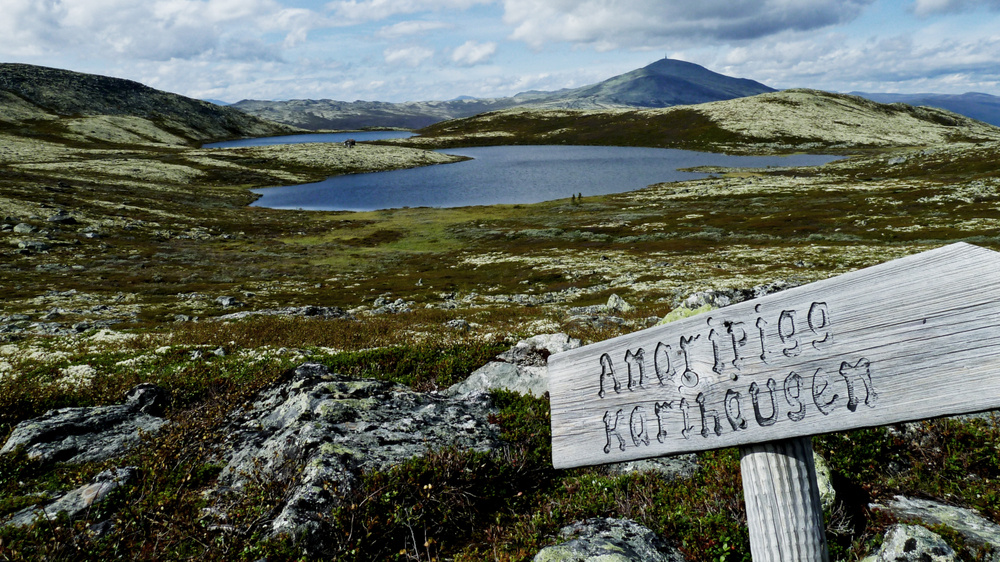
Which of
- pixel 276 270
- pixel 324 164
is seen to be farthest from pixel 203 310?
pixel 324 164

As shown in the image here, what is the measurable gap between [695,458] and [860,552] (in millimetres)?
2415

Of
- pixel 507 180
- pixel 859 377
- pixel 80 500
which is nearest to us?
pixel 859 377

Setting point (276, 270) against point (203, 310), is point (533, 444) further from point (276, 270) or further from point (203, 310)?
point (276, 270)

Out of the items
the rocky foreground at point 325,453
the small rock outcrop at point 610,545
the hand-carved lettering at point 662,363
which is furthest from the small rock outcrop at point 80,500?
the hand-carved lettering at point 662,363

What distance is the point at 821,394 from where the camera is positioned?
107 inches

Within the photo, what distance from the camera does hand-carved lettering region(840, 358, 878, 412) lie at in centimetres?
258

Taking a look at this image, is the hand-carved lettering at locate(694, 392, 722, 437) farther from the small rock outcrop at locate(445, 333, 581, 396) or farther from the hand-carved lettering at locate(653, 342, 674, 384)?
the small rock outcrop at locate(445, 333, 581, 396)

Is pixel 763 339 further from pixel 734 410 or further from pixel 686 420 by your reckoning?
pixel 686 420

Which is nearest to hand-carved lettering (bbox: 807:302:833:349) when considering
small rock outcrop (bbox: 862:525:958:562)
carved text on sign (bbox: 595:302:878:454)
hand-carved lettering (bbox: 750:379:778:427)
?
carved text on sign (bbox: 595:302:878:454)

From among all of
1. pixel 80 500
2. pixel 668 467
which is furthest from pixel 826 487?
pixel 80 500

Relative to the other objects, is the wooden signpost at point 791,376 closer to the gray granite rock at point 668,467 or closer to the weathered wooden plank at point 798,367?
the weathered wooden plank at point 798,367

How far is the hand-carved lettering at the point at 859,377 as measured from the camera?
8.48 feet

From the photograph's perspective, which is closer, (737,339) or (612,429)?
(737,339)

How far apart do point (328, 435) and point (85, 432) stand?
16.8ft
